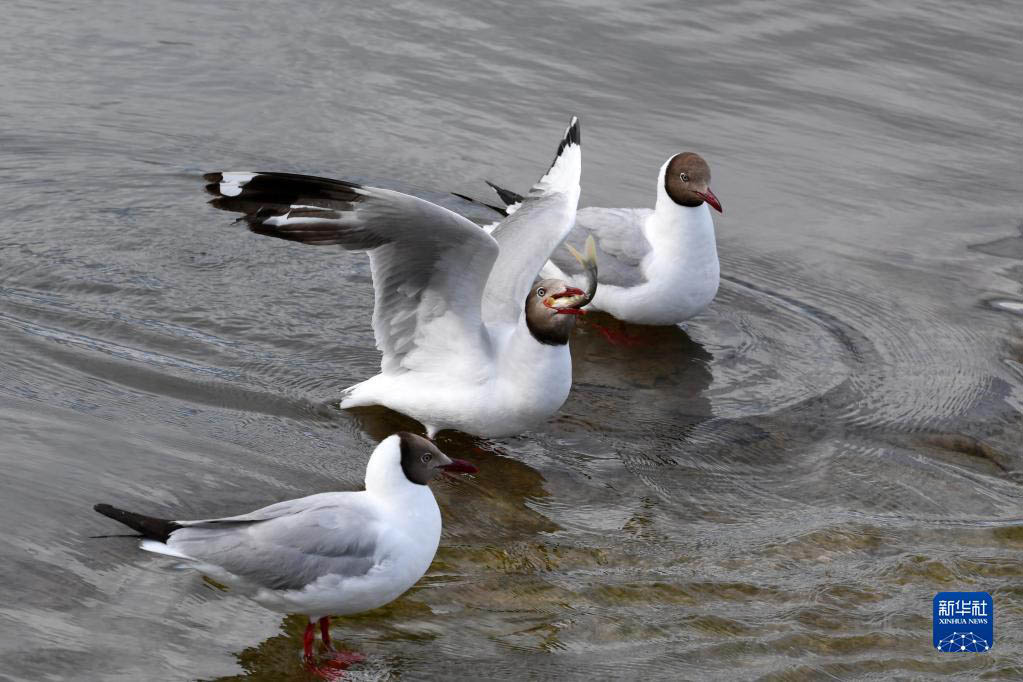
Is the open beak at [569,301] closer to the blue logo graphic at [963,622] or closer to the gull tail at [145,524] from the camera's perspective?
the blue logo graphic at [963,622]

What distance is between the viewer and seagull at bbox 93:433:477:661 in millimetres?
4668

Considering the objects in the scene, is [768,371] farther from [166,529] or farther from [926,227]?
[166,529]

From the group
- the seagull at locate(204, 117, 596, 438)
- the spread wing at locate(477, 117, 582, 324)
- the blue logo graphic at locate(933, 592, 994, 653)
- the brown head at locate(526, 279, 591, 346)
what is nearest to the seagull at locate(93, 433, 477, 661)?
the seagull at locate(204, 117, 596, 438)

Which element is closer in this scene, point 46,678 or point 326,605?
point 46,678

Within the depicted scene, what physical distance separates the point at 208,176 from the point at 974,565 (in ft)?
11.8

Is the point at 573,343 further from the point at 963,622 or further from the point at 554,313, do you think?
the point at 963,622

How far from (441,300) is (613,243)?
70.9 inches

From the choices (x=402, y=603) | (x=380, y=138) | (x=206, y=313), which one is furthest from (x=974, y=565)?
(x=380, y=138)

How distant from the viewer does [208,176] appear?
5832mm

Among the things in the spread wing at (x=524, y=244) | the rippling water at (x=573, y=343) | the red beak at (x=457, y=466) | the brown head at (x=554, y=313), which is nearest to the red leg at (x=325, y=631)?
the rippling water at (x=573, y=343)

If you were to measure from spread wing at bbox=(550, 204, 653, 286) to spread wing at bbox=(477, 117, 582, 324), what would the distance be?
1.56 ft

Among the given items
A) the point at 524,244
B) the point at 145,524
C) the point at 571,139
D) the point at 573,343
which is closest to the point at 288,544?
the point at 145,524

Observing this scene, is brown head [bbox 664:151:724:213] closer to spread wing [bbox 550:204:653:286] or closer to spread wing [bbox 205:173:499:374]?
spread wing [bbox 550:204:653:286]

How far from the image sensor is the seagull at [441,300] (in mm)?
5957
